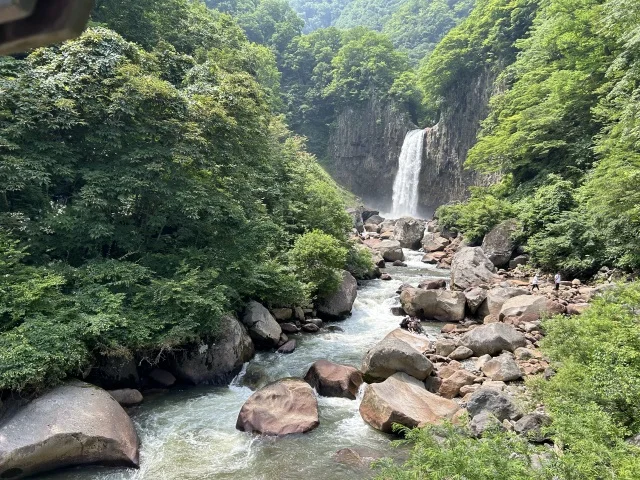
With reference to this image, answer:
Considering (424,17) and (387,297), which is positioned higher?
(424,17)

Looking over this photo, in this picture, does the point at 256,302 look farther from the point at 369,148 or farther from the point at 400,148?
the point at 369,148

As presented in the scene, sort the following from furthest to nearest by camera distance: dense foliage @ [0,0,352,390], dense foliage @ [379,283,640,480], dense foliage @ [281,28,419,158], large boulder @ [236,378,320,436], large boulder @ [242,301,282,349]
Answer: dense foliage @ [281,28,419,158], large boulder @ [242,301,282,349], dense foliage @ [0,0,352,390], large boulder @ [236,378,320,436], dense foliage @ [379,283,640,480]

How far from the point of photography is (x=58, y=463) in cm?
765

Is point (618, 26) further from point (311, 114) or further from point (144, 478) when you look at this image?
point (311, 114)

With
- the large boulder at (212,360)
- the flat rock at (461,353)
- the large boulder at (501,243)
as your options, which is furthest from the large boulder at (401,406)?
the large boulder at (501,243)

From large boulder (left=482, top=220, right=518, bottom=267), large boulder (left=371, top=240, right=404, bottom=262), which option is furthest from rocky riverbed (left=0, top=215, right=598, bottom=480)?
large boulder (left=371, top=240, right=404, bottom=262)

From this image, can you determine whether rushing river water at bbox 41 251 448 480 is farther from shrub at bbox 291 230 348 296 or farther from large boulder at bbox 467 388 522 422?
shrub at bbox 291 230 348 296

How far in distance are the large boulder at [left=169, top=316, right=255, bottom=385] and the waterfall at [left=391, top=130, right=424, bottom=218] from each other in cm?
3529

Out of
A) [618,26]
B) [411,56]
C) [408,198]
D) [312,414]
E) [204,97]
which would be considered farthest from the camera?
[411,56]

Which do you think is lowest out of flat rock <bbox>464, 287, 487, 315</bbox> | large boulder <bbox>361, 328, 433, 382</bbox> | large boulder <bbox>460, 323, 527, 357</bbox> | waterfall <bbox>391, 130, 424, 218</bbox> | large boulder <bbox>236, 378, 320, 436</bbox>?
large boulder <bbox>236, 378, 320, 436</bbox>

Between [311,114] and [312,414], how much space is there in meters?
51.3

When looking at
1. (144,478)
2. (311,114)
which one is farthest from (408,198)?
(144,478)

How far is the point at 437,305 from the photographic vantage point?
16.1m

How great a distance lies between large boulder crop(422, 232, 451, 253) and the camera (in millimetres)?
29484
